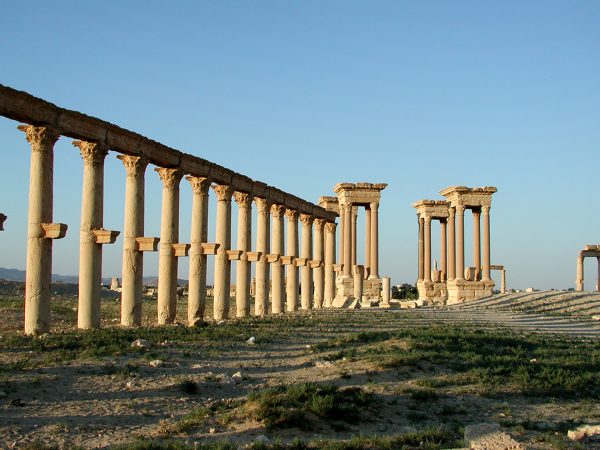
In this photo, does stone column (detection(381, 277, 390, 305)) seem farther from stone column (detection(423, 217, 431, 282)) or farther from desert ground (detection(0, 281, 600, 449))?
desert ground (detection(0, 281, 600, 449))

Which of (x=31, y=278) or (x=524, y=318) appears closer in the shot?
(x=31, y=278)

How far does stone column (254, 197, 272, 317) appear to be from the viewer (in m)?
40.2

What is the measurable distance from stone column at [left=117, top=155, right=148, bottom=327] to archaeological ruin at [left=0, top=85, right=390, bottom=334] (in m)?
0.04

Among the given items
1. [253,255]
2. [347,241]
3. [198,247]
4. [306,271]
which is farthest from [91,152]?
[347,241]

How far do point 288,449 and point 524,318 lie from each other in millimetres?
31978

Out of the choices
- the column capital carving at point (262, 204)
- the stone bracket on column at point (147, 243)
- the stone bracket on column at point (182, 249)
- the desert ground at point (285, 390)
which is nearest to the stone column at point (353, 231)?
the column capital carving at point (262, 204)

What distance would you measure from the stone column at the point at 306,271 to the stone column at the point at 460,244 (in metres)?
14.4

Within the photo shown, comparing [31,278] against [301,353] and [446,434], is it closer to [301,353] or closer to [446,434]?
[301,353]

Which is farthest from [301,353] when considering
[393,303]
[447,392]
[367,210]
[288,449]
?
[367,210]

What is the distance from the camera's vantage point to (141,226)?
27.2 meters

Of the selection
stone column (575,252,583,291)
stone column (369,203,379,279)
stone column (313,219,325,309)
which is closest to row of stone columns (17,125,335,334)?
stone column (313,219,325,309)

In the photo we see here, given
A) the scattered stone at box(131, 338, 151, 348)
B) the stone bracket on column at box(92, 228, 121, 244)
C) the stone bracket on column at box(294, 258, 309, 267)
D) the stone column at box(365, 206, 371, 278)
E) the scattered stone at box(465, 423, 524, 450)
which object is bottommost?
the scattered stone at box(465, 423, 524, 450)

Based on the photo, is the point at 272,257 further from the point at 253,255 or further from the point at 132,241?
the point at 132,241

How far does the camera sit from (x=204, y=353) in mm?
19609
